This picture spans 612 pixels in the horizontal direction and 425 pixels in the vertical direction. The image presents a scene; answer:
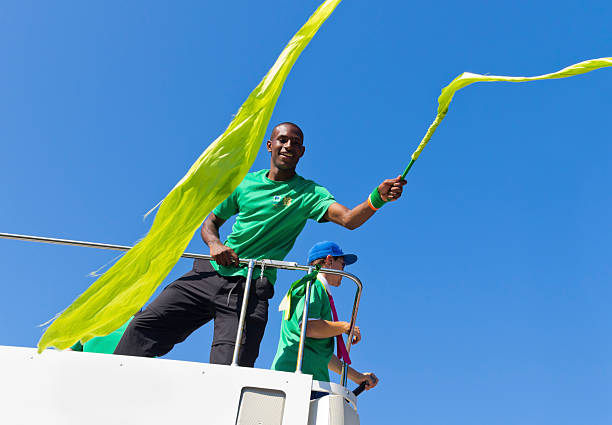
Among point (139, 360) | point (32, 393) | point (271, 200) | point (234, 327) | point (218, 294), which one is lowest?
point (32, 393)

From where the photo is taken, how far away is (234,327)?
374 cm

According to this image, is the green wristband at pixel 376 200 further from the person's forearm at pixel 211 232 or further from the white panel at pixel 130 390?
the white panel at pixel 130 390

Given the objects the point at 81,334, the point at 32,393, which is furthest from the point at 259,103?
the point at 32,393

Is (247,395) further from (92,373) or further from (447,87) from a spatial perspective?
(447,87)

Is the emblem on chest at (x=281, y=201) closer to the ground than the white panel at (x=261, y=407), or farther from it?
farther from it

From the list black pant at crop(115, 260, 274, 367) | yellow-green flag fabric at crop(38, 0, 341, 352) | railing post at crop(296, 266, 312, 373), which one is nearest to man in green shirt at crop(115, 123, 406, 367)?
black pant at crop(115, 260, 274, 367)

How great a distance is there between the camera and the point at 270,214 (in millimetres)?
4184

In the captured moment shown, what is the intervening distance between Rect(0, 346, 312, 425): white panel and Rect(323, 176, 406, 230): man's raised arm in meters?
1.18

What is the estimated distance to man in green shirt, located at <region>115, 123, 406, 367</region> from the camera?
12.4 ft

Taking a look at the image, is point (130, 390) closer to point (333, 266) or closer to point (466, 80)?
point (333, 266)

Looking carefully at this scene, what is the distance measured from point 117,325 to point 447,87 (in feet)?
7.45

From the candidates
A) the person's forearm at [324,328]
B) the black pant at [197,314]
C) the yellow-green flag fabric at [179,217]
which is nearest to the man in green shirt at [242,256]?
the black pant at [197,314]

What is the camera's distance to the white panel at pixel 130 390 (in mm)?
3199

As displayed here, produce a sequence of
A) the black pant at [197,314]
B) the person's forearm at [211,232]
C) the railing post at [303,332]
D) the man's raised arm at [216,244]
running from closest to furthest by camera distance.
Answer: the railing post at [303,332]
the black pant at [197,314]
the man's raised arm at [216,244]
the person's forearm at [211,232]
